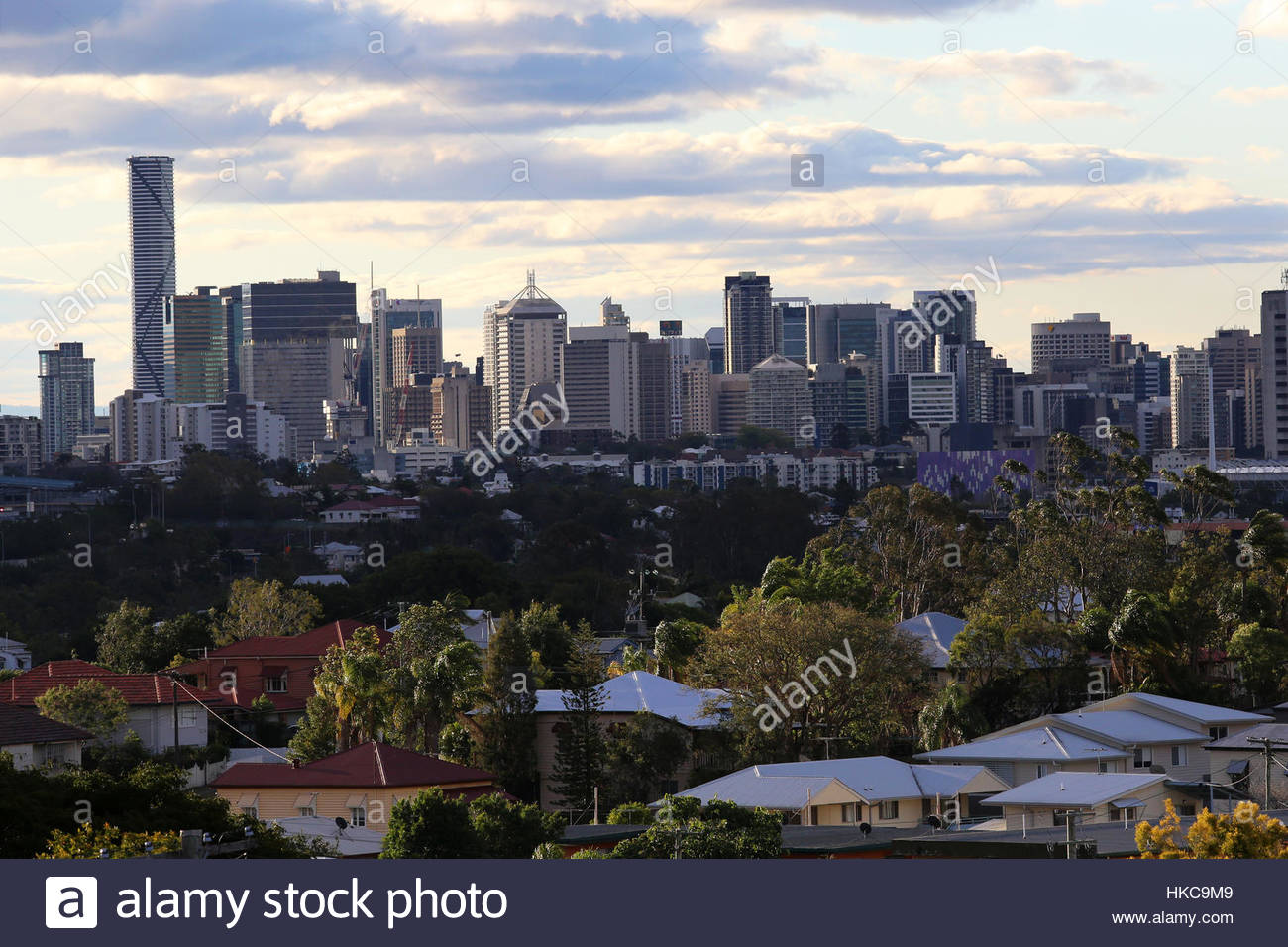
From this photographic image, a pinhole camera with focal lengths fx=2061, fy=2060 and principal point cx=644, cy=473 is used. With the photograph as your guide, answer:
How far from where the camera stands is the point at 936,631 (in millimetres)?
58406

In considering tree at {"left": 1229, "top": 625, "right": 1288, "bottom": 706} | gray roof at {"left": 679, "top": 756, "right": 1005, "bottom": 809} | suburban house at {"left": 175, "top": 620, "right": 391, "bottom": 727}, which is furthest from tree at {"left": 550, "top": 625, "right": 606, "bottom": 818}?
tree at {"left": 1229, "top": 625, "right": 1288, "bottom": 706}

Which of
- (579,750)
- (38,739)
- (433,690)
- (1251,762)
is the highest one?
(433,690)

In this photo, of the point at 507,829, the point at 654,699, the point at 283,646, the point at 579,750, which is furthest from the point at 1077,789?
the point at 283,646

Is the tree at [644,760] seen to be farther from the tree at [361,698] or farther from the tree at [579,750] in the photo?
the tree at [361,698]

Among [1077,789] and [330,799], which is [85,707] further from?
[1077,789]

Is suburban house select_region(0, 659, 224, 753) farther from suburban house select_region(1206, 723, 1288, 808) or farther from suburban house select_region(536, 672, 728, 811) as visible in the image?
suburban house select_region(1206, 723, 1288, 808)

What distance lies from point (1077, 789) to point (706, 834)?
402 inches

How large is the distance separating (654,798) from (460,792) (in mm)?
7012

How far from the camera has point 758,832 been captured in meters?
27.0

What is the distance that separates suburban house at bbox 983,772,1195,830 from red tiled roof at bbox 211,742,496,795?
9794 millimetres

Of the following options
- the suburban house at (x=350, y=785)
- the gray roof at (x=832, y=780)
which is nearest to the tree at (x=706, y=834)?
the gray roof at (x=832, y=780)

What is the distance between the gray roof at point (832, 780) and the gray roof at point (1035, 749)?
260 centimetres
